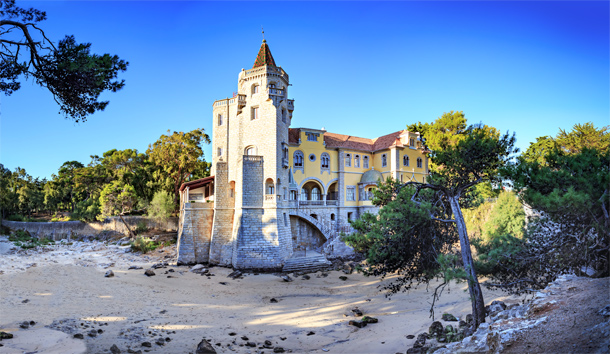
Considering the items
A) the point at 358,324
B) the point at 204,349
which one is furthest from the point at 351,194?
the point at 204,349

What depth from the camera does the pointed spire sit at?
26.6 m

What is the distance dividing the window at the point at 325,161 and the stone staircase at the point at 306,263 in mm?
8466

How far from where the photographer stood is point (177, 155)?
32.6 meters

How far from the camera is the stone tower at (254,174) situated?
75.6ft

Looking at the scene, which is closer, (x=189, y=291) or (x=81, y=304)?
(x=81, y=304)

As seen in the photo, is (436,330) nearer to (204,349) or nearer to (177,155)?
(204,349)

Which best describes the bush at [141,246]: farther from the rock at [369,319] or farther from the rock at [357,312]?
the rock at [369,319]

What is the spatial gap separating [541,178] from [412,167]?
24786mm

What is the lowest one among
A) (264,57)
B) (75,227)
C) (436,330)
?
(436,330)

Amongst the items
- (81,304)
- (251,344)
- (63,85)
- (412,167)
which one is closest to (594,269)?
(251,344)

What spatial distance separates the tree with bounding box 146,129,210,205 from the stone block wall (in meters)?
8.97

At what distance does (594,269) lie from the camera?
8.75m

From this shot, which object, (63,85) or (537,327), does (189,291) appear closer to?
(63,85)

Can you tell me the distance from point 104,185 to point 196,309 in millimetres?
32547
